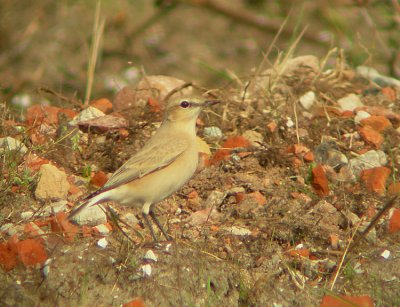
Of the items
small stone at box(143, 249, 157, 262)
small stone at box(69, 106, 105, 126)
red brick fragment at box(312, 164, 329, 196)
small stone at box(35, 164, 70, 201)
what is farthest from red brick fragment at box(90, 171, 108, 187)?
red brick fragment at box(312, 164, 329, 196)

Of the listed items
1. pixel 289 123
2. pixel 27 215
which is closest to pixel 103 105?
pixel 289 123

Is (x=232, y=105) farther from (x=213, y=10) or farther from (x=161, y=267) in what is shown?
(x=213, y=10)

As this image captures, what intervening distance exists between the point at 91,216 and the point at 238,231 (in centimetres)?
94

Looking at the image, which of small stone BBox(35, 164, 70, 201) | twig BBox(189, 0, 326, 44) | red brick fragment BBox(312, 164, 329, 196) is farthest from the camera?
twig BBox(189, 0, 326, 44)

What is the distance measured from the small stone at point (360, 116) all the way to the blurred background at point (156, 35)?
10.9 ft

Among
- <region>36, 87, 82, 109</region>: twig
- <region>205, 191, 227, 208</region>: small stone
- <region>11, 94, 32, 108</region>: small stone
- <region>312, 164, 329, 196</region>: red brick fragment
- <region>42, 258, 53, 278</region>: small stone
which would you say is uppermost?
<region>42, 258, 53, 278</region>: small stone

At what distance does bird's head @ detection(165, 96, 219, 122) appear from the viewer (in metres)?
6.35

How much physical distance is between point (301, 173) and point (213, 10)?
499 centimetres

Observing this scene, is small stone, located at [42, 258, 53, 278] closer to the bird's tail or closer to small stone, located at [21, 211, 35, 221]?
the bird's tail

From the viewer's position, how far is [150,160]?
19.3 feet

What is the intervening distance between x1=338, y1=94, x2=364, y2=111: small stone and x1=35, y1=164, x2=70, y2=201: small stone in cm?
260

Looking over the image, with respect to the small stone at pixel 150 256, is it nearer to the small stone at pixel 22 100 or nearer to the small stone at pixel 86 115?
the small stone at pixel 86 115

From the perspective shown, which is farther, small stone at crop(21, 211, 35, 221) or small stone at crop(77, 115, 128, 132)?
small stone at crop(77, 115, 128, 132)

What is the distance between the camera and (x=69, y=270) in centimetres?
501
